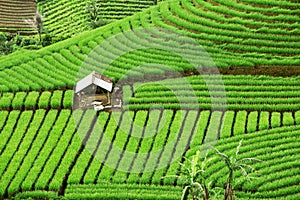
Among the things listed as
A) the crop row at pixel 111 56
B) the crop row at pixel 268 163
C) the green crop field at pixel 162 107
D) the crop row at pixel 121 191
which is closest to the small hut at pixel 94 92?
the green crop field at pixel 162 107

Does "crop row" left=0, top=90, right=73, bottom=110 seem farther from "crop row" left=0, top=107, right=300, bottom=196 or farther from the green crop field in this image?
"crop row" left=0, top=107, right=300, bottom=196

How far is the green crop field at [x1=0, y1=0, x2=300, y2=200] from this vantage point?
21484mm

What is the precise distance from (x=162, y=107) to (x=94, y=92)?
3.58m

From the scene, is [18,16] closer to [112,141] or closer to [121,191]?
[112,141]

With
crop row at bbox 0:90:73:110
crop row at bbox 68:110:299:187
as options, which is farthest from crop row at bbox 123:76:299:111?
crop row at bbox 0:90:73:110

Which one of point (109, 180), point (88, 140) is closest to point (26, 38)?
point (88, 140)

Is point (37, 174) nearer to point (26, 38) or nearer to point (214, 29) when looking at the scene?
point (214, 29)

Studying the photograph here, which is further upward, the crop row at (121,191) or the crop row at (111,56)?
the crop row at (111,56)

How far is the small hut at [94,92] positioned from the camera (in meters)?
26.5

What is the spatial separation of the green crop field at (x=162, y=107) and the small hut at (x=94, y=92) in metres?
0.42

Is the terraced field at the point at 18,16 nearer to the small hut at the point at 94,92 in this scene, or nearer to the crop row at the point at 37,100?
the crop row at the point at 37,100

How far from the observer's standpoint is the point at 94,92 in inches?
1059

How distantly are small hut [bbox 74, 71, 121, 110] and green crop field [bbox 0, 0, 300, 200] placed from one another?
16.4 inches

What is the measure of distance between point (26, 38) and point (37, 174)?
25.9 metres
